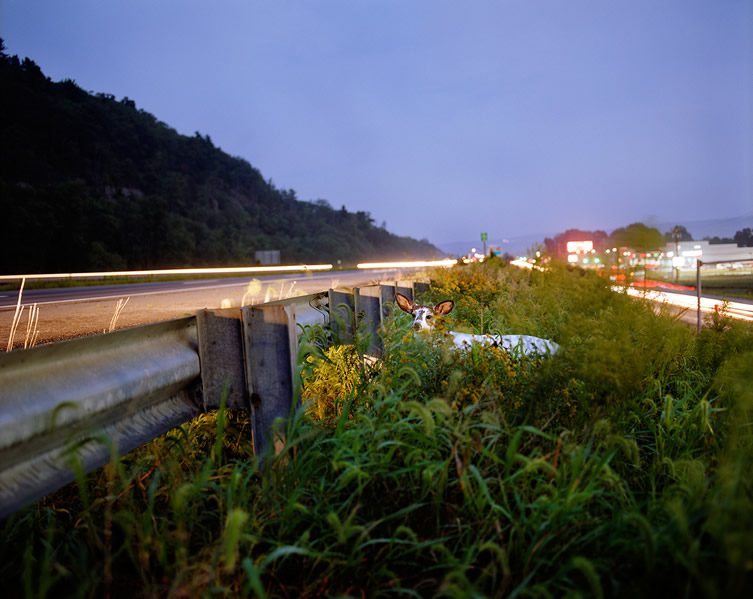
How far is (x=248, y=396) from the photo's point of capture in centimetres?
295

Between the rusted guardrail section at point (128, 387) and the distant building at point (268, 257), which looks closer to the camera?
the rusted guardrail section at point (128, 387)

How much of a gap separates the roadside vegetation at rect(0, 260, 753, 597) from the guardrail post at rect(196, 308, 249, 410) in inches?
7.1

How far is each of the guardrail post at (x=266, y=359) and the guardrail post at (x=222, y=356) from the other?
55 mm

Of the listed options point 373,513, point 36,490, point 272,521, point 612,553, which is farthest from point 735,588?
point 36,490

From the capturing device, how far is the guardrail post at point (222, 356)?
2936 mm

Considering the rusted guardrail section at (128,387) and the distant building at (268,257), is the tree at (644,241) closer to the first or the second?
the rusted guardrail section at (128,387)

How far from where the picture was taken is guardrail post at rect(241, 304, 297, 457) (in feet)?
9.66

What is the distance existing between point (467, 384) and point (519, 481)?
973 mm

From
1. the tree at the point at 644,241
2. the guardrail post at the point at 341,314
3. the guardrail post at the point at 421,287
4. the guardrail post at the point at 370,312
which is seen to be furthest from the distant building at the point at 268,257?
the guardrail post at the point at 341,314

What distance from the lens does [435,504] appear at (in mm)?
2322

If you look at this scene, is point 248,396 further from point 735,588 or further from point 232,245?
point 232,245

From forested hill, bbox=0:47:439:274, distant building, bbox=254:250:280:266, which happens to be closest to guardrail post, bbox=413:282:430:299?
forested hill, bbox=0:47:439:274

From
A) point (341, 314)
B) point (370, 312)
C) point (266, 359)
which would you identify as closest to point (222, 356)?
point (266, 359)

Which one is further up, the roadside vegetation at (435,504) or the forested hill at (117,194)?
the forested hill at (117,194)
